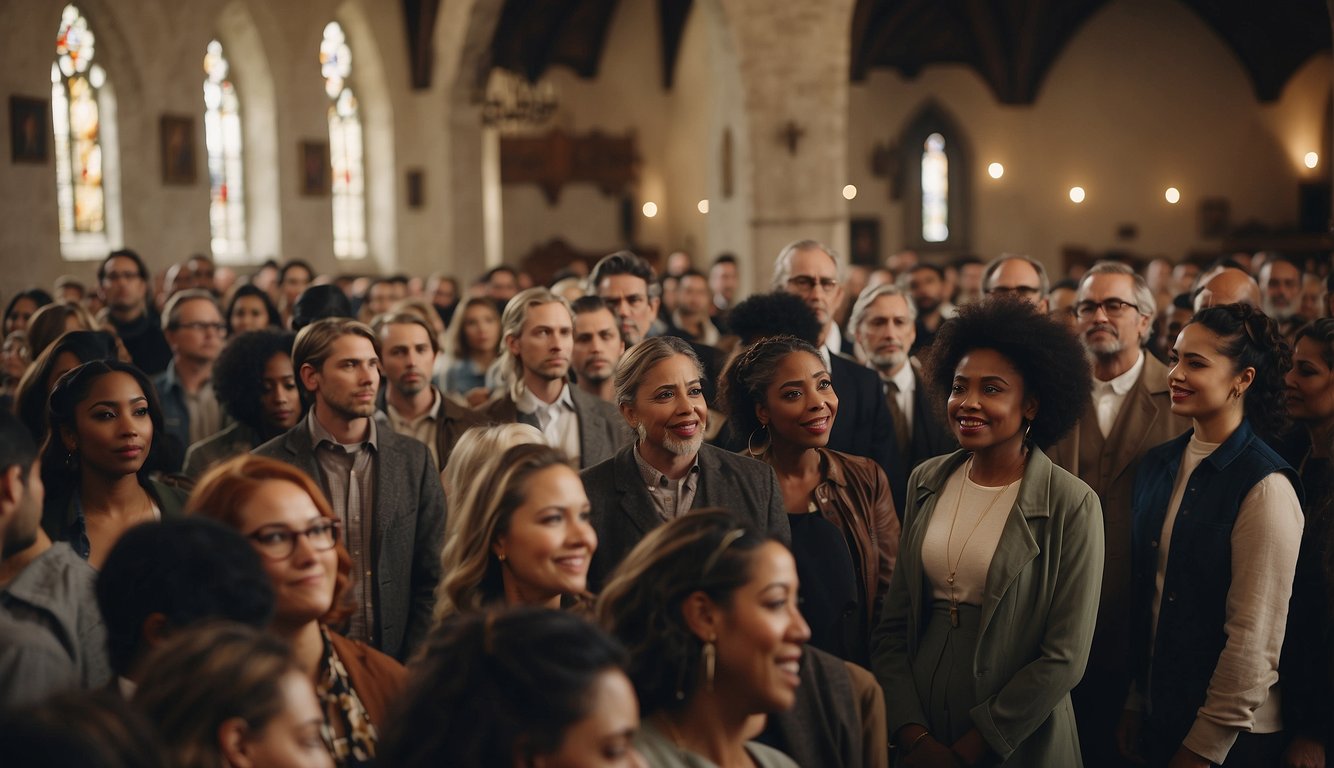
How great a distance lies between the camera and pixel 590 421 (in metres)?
5.25

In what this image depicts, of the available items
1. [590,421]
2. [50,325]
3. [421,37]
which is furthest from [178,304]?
[421,37]

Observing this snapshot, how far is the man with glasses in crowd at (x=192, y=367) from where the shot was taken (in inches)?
248

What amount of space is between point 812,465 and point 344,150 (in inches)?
604

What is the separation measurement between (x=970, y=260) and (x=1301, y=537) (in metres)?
7.66

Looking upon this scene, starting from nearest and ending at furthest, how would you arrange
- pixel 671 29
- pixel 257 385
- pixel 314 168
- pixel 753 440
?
pixel 753 440 < pixel 257 385 < pixel 314 168 < pixel 671 29

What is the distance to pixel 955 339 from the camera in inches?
156

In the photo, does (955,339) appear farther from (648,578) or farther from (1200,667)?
(648,578)

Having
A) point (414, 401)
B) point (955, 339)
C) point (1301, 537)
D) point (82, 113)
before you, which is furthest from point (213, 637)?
point (82, 113)

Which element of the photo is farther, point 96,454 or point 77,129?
point 77,129

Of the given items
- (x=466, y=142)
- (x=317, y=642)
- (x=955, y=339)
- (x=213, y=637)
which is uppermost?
(x=466, y=142)

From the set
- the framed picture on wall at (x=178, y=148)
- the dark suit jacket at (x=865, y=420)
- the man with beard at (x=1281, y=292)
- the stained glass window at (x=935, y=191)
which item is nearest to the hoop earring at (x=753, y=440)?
the dark suit jacket at (x=865, y=420)

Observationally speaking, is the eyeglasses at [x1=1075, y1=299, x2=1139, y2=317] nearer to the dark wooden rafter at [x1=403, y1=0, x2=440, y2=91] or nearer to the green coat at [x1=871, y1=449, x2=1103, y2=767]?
the green coat at [x1=871, y1=449, x2=1103, y2=767]

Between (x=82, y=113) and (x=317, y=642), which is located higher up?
(x=82, y=113)

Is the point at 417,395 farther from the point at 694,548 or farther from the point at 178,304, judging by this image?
the point at 694,548
